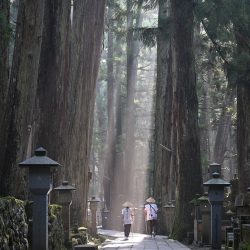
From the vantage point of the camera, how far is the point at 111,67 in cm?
4484

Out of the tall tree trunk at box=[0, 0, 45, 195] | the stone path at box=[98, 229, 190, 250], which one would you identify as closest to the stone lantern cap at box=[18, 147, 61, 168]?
the tall tree trunk at box=[0, 0, 45, 195]

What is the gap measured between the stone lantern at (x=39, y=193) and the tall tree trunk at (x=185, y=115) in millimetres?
10242

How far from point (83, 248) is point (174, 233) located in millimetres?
9645

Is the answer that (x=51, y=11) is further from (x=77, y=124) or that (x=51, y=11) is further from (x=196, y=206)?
(x=196, y=206)

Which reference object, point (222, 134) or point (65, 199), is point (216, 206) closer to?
point (65, 199)

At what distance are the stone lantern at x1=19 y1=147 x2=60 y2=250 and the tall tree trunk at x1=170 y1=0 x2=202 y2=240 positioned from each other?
403 inches

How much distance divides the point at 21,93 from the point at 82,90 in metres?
6.67

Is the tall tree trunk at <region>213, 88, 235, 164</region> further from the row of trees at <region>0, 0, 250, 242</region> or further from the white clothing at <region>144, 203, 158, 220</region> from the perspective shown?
the white clothing at <region>144, 203, 158, 220</region>

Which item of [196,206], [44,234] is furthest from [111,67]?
[44,234]

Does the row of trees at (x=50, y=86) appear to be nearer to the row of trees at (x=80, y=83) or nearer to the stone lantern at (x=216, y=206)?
the row of trees at (x=80, y=83)

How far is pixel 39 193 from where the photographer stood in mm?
8859

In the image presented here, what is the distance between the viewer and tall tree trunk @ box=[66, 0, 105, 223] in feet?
55.5

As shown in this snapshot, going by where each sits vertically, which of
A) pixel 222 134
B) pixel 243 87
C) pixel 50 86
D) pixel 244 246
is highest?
pixel 222 134

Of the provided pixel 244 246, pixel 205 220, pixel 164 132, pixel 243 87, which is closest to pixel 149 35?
pixel 164 132
